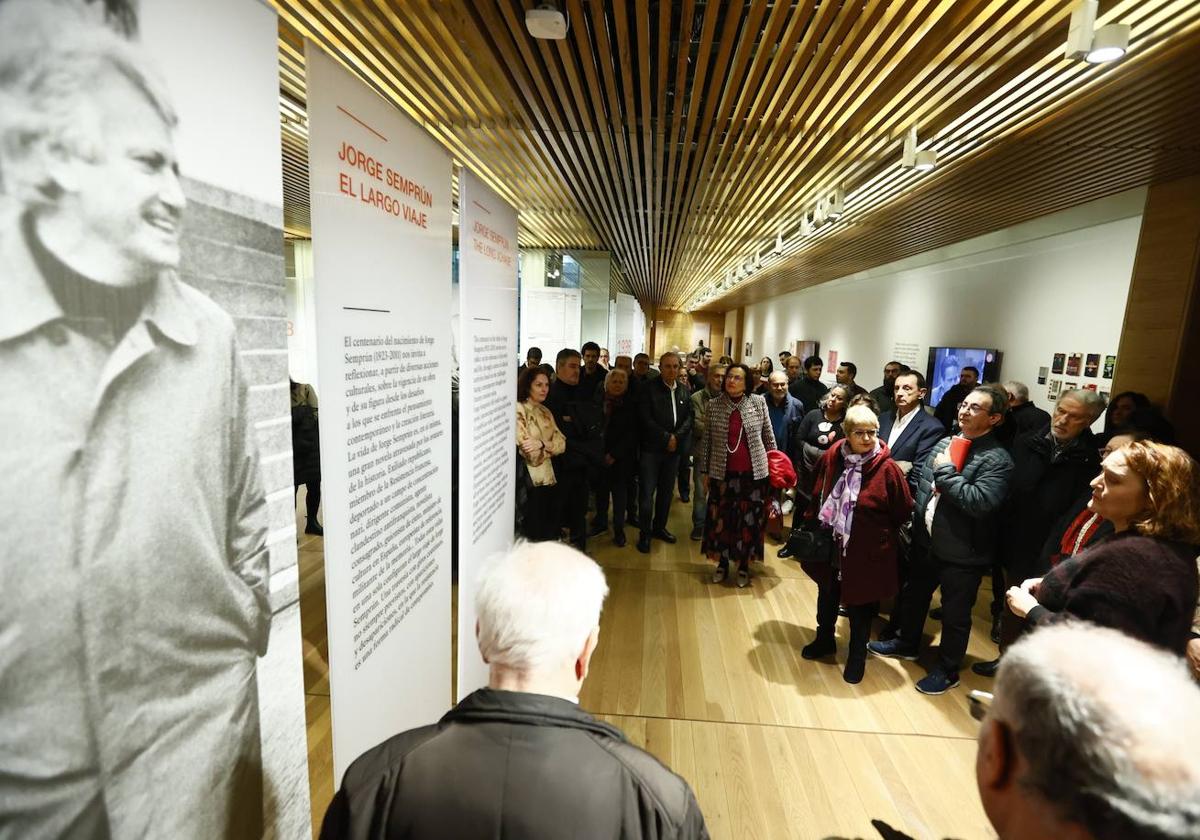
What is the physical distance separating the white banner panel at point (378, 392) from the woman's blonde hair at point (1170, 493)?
238cm

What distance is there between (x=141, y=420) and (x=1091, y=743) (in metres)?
1.37

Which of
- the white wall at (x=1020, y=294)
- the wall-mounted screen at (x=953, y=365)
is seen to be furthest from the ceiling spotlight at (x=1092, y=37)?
the wall-mounted screen at (x=953, y=365)

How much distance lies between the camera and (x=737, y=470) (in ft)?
13.6

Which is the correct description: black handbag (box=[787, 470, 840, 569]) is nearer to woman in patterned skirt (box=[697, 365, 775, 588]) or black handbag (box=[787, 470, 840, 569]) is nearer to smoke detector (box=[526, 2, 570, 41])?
woman in patterned skirt (box=[697, 365, 775, 588])

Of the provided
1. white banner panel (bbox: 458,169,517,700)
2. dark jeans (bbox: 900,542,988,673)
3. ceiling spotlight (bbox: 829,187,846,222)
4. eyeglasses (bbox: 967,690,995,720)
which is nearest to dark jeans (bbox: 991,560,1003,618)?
dark jeans (bbox: 900,542,988,673)

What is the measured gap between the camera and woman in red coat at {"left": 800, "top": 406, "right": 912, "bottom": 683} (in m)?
2.88

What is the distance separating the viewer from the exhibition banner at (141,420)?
0.68 m

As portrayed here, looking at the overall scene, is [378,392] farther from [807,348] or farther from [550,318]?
[807,348]

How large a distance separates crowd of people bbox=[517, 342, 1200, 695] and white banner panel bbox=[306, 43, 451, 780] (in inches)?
66.5

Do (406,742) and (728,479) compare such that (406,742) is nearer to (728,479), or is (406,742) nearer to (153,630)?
(153,630)

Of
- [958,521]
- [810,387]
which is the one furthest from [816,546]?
[810,387]

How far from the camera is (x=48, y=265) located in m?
0.69

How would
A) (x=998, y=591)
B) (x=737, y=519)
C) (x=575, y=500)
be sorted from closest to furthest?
(x=998, y=591) → (x=737, y=519) → (x=575, y=500)

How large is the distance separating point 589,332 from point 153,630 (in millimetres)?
9702
